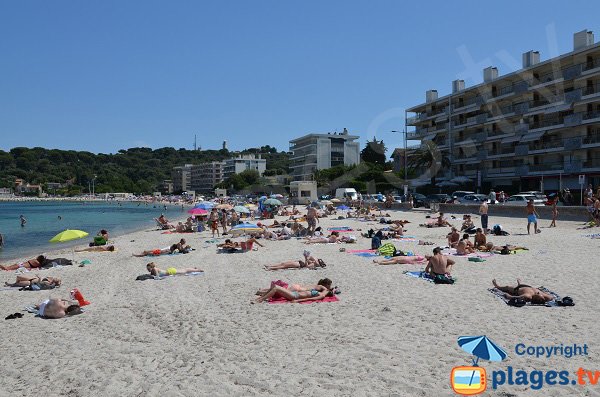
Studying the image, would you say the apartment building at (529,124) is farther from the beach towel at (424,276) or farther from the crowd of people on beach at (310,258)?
the beach towel at (424,276)

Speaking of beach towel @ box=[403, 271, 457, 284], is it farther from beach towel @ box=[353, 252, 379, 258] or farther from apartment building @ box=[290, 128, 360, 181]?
apartment building @ box=[290, 128, 360, 181]

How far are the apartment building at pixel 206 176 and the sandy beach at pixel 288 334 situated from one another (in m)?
155

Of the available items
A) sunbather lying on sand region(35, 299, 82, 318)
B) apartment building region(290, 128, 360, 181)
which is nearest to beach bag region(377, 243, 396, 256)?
sunbather lying on sand region(35, 299, 82, 318)

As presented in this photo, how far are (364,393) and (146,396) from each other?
229 cm

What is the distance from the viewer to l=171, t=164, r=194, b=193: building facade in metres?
180

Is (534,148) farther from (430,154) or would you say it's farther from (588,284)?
(588,284)

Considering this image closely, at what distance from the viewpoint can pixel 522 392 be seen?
15.1ft

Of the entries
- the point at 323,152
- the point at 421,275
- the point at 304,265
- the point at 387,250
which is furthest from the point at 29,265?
the point at 323,152

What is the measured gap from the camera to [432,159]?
54.7 metres

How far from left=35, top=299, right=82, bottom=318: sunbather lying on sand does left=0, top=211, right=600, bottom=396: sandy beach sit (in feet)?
0.58

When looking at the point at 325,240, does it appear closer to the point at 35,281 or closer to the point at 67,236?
the point at 67,236

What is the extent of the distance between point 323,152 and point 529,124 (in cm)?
6911

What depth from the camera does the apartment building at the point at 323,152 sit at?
111 meters

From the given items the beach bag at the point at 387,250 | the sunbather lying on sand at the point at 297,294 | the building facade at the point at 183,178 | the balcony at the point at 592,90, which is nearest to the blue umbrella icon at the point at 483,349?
the sunbather lying on sand at the point at 297,294
